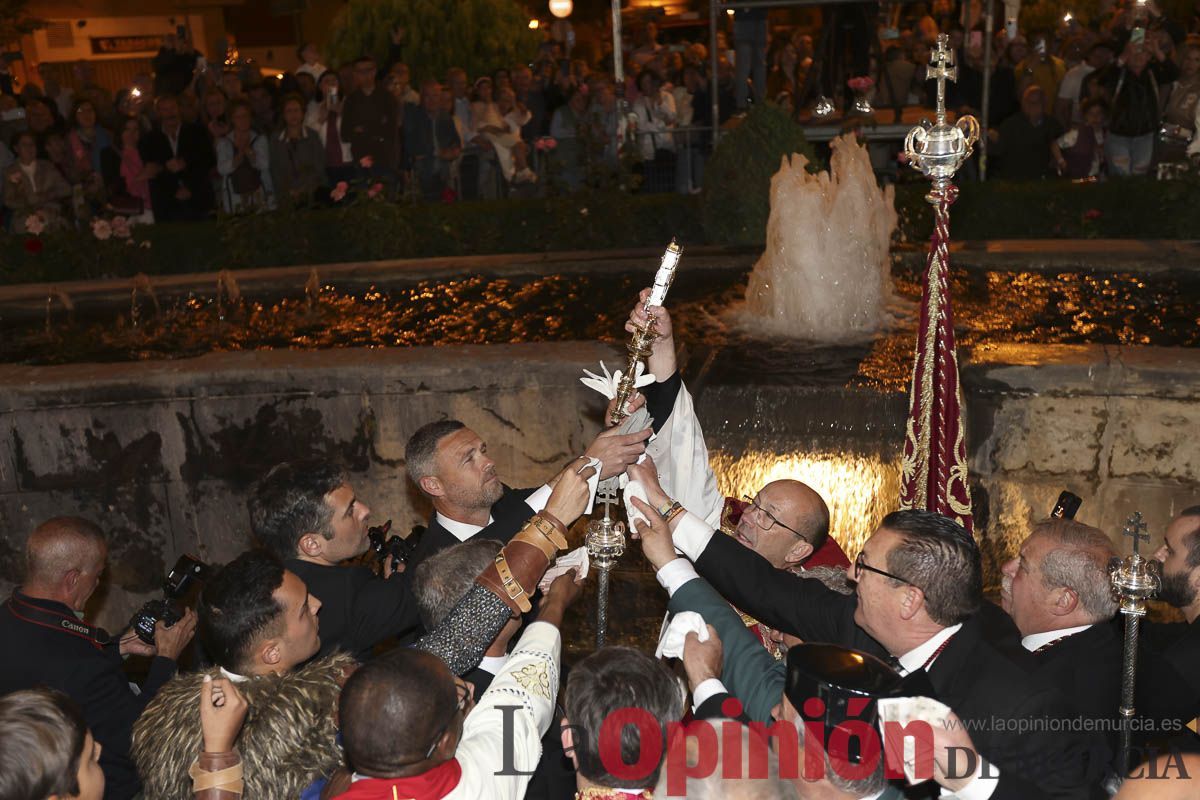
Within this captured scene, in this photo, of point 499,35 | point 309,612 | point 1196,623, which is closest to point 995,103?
point 499,35

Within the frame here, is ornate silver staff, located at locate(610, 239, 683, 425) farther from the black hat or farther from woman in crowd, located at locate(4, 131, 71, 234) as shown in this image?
woman in crowd, located at locate(4, 131, 71, 234)

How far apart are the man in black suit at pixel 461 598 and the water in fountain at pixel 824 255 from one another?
449 cm

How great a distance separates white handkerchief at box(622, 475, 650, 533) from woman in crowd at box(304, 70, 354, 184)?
29.7 feet

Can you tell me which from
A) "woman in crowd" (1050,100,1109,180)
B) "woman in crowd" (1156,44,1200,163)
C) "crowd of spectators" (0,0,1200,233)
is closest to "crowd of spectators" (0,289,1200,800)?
"crowd of spectators" (0,0,1200,233)

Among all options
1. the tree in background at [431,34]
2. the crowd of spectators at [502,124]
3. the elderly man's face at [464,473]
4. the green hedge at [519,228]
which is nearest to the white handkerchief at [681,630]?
the elderly man's face at [464,473]

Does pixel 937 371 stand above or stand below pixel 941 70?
below

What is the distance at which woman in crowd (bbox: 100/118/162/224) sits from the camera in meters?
12.2

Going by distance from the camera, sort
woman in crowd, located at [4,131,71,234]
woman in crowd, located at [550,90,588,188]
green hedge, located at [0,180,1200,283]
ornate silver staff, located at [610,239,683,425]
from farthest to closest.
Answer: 1. woman in crowd, located at [550,90,588,188]
2. woman in crowd, located at [4,131,71,234]
3. green hedge, located at [0,180,1200,283]
4. ornate silver staff, located at [610,239,683,425]

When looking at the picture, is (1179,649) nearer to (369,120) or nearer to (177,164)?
(369,120)

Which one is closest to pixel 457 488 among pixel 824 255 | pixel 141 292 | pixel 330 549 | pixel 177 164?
pixel 330 549

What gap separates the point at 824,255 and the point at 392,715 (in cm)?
584

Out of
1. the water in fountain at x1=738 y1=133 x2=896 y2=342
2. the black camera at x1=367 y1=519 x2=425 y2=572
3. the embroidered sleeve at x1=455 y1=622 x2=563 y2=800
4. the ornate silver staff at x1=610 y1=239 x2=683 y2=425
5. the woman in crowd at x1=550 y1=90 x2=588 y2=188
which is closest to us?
the embroidered sleeve at x1=455 y1=622 x2=563 y2=800

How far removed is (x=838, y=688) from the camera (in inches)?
104

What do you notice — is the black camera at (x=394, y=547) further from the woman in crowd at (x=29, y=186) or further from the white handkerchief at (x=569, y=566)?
the woman in crowd at (x=29, y=186)
